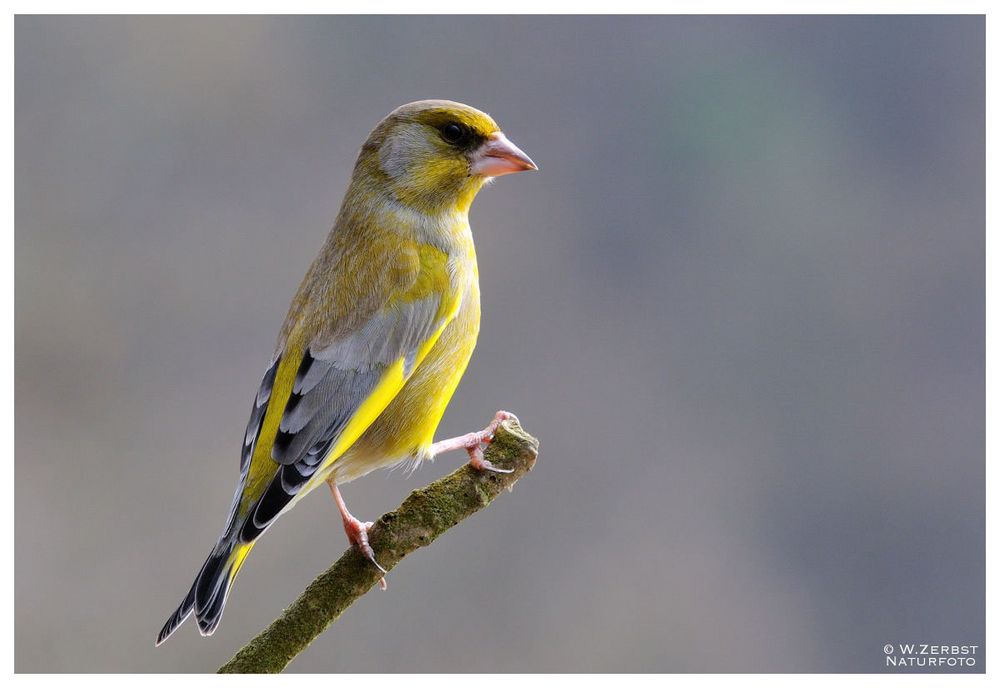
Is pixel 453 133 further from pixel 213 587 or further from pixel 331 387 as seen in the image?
pixel 213 587

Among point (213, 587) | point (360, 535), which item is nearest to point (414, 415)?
point (360, 535)

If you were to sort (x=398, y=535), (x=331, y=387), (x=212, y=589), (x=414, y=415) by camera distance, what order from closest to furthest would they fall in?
(x=212, y=589), (x=398, y=535), (x=331, y=387), (x=414, y=415)

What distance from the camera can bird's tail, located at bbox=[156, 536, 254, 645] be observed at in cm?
147

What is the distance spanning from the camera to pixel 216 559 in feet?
5.11

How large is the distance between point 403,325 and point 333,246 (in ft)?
0.89

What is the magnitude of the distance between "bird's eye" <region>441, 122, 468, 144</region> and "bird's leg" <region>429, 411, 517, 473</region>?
1.89ft

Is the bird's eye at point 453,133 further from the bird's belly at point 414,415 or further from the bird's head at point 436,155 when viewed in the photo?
the bird's belly at point 414,415

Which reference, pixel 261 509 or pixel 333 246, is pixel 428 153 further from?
pixel 261 509

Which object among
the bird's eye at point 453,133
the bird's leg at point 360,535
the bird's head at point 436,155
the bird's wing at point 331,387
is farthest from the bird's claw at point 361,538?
the bird's eye at point 453,133

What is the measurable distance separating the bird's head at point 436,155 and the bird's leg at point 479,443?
0.49 meters

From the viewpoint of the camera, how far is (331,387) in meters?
1.75

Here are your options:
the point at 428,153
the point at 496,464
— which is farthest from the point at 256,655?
the point at 428,153

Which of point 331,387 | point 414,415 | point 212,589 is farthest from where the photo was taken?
point 414,415

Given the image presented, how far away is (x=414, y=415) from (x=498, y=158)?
1.74ft
